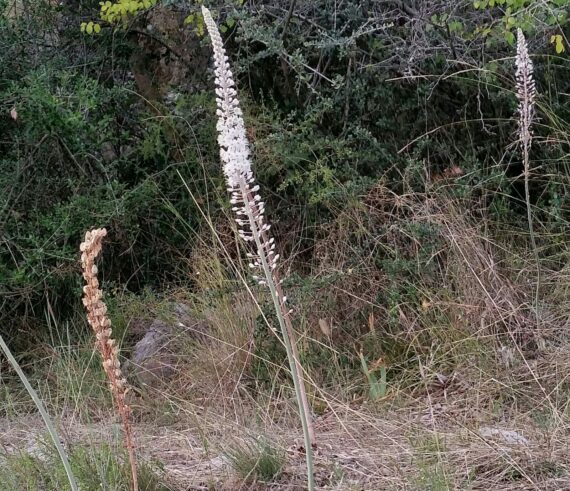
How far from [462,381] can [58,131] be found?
3.11 m

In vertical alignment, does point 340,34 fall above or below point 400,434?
above

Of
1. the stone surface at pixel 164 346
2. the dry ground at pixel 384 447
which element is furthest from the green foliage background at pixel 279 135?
the dry ground at pixel 384 447

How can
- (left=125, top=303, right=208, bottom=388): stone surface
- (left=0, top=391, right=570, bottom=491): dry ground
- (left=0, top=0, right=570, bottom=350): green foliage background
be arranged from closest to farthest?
1. (left=0, top=391, right=570, bottom=491): dry ground
2. (left=125, top=303, right=208, bottom=388): stone surface
3. (left=0, top=0, right=570, bottom=350): green foliage background

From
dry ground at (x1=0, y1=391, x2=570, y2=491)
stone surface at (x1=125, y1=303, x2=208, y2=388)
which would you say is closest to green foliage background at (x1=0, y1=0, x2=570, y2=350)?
stone surface at (x1=125, y1=303, x2=208, y2=388)

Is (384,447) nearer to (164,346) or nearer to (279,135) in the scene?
(164,346)

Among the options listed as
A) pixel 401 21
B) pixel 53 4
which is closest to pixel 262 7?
pixel 401 21

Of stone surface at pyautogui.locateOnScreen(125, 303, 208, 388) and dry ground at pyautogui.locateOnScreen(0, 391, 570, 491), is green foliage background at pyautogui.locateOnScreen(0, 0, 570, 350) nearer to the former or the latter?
stone surface at pyautogui.locateOnScreen(125, 303, 208, 388)

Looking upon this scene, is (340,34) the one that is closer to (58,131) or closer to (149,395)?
(58,131)

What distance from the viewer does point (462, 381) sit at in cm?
377

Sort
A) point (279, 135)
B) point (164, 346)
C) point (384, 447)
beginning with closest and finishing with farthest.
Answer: point (384, 447)
point (164, 346)
point (279, 135)

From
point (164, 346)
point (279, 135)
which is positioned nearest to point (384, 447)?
point (164, 346)

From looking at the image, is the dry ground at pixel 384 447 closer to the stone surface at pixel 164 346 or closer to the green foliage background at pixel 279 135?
the stone surface at pixel 164 346

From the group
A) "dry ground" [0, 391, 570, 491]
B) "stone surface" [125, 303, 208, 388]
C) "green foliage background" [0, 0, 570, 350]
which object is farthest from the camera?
"green foliage background" [0, 0, 570, 350]

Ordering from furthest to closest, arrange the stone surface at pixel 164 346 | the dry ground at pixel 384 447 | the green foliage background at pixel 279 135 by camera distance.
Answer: the green foliage background at pixel 279 135, the stone surface at pixel 164 346, the dry ground at pixel 384 447
